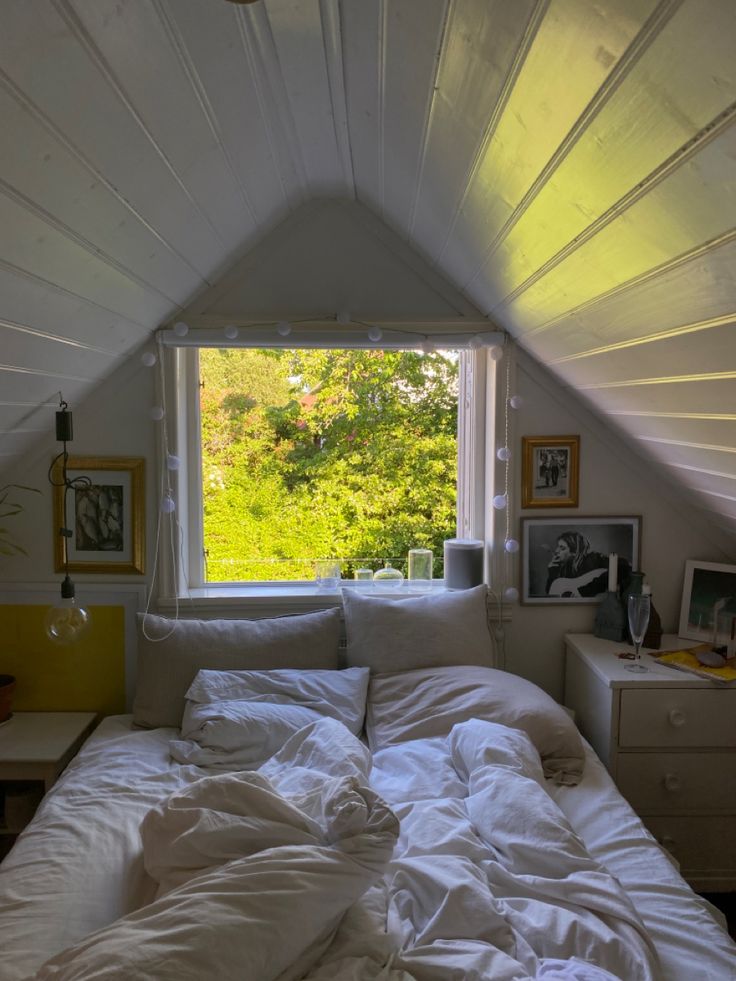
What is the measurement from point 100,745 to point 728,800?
1.94 m

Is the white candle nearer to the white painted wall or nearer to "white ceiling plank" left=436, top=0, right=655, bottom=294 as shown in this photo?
the white painted wall

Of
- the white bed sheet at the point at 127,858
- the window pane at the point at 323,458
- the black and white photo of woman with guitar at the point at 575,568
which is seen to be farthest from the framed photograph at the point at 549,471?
the white bed sheet at the point at 127,858

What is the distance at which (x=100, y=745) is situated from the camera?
198cm

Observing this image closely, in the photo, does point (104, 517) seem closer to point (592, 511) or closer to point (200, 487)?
point (200, 487)

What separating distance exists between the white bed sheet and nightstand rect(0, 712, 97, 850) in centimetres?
19

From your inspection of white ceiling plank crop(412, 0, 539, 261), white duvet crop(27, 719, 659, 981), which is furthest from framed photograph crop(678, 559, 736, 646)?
white ceiling plank crop(412, 0, 539, 261)

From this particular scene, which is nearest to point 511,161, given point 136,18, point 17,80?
point 136,18

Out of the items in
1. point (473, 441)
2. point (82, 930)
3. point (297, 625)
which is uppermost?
point (473, 441)

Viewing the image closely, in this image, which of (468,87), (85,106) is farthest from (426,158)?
(85,106)

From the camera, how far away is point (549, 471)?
2.45 meters

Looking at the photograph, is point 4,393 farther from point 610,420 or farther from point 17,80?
point 610,420

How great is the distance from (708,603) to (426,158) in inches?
71.8

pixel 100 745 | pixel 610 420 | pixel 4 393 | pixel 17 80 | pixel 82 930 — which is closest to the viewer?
pixel 17 80

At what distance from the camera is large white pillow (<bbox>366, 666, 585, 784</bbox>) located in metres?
1.88
